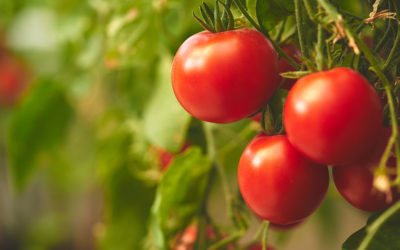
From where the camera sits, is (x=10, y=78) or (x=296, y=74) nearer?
(x=296, y=74)

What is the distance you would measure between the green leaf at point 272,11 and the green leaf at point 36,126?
44 centimetres

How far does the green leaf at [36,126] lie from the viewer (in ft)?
1.93

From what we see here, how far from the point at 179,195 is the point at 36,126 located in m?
0.32

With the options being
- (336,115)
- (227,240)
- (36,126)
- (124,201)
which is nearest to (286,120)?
(336,115)

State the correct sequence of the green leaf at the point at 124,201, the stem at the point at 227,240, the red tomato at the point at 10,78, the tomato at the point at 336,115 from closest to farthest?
the tomato at the point at 336,115 → the stem at the point at 227,240 → the green leaf at the point at 124,201 → the red tomato at the point at 10,78

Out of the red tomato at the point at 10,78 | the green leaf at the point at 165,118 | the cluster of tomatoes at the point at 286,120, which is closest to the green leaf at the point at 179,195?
the green leaf at the point at 165,118

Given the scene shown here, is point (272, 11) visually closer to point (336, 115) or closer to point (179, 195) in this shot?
point (336, 115)

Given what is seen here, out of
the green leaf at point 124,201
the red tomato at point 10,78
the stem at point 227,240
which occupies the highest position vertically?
the stem at point 227,240

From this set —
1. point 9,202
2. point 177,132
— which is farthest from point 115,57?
point 9,202

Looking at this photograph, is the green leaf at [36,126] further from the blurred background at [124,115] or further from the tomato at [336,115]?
the tomato at [336,115]

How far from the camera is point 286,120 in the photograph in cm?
20

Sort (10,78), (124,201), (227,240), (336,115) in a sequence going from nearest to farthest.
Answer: (336,115)
(227,240)
(124,201)
(10,78)

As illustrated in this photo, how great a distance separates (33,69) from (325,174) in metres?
1.25

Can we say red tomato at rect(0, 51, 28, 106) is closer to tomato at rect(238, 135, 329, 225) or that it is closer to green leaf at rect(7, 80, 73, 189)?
green leaf at rect(7, 80, 73, 189)
